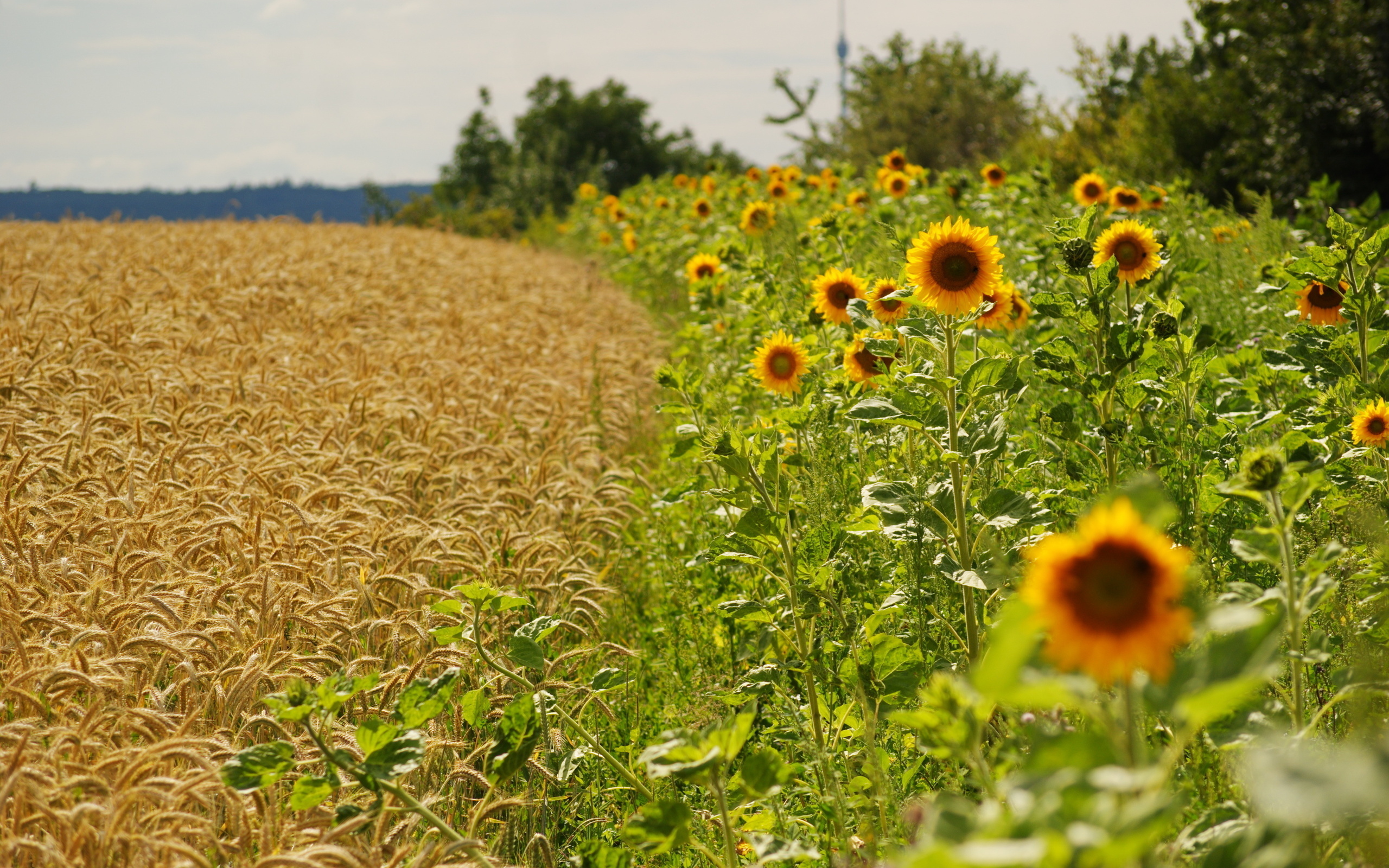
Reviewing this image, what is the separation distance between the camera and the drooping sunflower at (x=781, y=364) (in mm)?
3658

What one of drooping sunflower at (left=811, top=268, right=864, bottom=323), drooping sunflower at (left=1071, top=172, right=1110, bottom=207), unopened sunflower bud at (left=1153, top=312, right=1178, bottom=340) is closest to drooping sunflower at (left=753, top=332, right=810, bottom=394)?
drooping sunflower at (left=811, top=268, right=864, bottom=323)

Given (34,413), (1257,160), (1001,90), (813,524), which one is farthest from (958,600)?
(1001,90)

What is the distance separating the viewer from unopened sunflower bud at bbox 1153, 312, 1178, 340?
319 centimetres

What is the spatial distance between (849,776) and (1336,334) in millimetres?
2137

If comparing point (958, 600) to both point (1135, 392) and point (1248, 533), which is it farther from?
point (1248, 533)

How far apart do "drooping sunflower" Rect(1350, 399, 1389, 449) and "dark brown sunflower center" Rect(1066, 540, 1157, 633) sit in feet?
6.86

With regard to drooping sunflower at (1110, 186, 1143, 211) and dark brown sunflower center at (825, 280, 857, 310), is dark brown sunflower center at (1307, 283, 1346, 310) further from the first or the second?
drooping sunflower at (1110, 186, 1143, 211)

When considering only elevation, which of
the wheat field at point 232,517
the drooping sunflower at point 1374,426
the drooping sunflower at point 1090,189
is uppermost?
the drooping sunflower at point 1090,189

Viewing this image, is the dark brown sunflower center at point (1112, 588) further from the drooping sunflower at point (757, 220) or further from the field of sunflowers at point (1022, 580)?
the drooping sunflower at point (757, 220)

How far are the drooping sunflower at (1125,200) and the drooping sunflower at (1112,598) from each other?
635 cm

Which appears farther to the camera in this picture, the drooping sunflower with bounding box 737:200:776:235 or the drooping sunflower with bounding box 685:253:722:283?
the drooping sunflower with bounding box 737:200:776:235

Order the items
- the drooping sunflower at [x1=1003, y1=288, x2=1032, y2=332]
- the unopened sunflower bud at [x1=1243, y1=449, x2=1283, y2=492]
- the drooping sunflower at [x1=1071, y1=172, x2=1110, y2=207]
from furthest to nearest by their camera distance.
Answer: the drooping sunflower at [x1=1071, y1=172, x2=1110, y2=207], the drooping sunflower at [x1=1003, y1=288, x2=1032, y2=332], the unopened sunflower bud at [x1=1243, y1=449, x2=1283, y2=492]

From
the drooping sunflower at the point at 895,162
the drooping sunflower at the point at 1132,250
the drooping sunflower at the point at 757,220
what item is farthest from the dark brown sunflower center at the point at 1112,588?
the drooping sunflower at the point at 895,162

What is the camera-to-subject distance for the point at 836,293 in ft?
13.4
